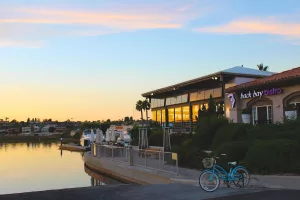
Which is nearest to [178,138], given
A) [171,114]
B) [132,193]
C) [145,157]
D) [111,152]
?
[111,152]

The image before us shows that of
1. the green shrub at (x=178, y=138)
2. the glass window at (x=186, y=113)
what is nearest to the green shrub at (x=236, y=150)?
the green shrub at (x=178, y=138)

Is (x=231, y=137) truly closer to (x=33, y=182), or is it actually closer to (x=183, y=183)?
(x=183, y=183)

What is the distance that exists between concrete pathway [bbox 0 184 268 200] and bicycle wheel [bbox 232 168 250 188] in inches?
16.4

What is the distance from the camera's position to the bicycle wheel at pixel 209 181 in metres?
12.1

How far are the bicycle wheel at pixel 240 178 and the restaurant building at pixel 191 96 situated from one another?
61.1ft

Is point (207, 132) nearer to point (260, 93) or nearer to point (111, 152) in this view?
point (260, 93)

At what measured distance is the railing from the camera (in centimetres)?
1775

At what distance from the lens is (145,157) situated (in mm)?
20188

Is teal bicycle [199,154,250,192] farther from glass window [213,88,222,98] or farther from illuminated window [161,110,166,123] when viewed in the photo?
illuminated window [161,110,166,123]

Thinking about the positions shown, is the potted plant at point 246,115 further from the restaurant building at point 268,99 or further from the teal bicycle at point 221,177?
the teal bicycle at point 221,177

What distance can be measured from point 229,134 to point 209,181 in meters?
8.26

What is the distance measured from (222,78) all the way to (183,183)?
18786mm

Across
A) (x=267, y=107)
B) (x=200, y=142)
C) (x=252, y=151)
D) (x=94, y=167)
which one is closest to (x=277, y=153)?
(x=252, y=151)

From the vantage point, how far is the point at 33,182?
86.8 ft
